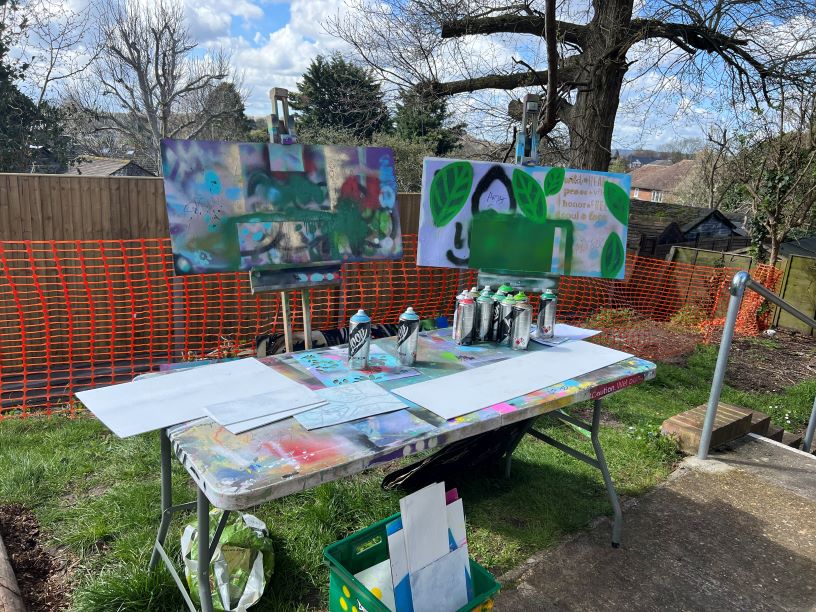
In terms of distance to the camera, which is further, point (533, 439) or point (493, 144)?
point (493, 144)

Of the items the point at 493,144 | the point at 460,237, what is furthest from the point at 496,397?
the point at 493,144

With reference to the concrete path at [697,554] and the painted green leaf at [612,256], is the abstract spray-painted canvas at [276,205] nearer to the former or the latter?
the painted green leaf at [612,256]

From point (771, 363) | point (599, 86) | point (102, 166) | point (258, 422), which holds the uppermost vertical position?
point (599, 86)

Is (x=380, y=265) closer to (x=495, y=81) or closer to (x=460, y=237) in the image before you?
(x=495, y=81)

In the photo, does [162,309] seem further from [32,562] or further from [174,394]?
[174,394]

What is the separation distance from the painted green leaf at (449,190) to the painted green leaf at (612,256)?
39.8 inches

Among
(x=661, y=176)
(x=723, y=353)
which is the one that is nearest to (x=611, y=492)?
(x=723, y=353)

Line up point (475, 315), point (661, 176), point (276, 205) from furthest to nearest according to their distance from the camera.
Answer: point (661, 176), point (276, 205), point (475, 315)

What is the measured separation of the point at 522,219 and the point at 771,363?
542cm

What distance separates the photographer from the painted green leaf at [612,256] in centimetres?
350

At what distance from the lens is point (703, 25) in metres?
7.21

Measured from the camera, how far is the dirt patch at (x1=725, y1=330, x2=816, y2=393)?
5.96m

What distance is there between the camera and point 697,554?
2.71 meters

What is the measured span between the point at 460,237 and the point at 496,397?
54.1 inches
